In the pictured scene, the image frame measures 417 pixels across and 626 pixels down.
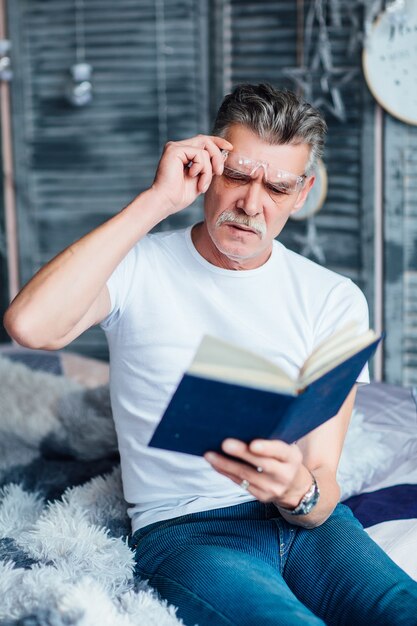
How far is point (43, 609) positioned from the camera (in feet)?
3.86

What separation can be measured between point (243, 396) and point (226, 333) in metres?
0.57

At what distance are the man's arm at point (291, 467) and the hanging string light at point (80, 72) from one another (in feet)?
6.15

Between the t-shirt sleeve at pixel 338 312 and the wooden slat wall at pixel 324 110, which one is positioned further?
the wooden slat wall at pixel 324 110

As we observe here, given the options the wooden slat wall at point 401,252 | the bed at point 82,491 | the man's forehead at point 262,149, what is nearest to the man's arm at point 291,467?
the bed at point 82,491

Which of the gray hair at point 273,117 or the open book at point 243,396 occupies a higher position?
the gray hair at point 273,117

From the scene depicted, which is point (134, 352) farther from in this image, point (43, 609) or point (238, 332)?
point (43, 609)

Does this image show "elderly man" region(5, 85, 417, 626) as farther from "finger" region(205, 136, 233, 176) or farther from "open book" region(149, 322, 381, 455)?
"open book" region(149, 322, 381, 455)

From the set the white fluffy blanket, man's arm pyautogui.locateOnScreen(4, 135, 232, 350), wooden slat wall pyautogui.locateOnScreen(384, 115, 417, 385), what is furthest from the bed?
wooden slat wall pyautogui.locateOnScreen(384, 115, 417, 385)

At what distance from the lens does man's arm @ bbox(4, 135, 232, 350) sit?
133 centimetres

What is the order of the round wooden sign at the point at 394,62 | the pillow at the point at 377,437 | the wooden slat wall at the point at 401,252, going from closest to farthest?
1. the pillow at the point at 377,437
2. the round wooden sign at the point at 394,62
3. the wooden slat wall at the point at 401,252

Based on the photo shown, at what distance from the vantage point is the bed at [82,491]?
124cm

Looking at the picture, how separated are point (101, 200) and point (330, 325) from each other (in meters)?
1.68

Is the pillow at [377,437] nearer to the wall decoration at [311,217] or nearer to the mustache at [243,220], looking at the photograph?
the mustache at [243,220]

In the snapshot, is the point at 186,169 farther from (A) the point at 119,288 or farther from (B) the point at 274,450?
(B) the point at 274,450
